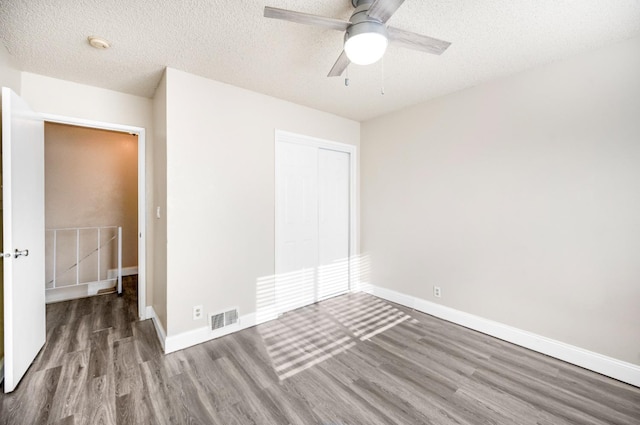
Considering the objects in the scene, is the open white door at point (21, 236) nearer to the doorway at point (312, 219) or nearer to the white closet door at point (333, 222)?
the doorway at point (312, 219)

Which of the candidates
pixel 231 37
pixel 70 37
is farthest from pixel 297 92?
pixel 70 37

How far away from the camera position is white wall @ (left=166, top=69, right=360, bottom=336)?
8.18ft

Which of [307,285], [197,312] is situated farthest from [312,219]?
[197,312]

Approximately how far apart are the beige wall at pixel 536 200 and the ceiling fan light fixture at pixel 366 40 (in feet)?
5.95

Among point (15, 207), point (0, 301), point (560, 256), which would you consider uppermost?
point (15, 207)

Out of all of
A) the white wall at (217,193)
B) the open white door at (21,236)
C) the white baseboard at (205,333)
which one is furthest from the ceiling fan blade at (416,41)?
the white baseboard at (205,333)

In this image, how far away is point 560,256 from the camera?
7.74 feet

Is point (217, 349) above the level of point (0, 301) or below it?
below

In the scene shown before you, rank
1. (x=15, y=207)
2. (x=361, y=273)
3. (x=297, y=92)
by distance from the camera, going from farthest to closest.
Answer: (x=361, y=273), (x=297, y=92), (x=15, y=207)

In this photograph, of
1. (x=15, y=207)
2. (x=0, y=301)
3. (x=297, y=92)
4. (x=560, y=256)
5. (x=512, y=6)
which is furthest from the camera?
(x=297, y=92)

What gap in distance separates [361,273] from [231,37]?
11.0 feet

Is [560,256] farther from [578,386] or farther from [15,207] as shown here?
[15,207]

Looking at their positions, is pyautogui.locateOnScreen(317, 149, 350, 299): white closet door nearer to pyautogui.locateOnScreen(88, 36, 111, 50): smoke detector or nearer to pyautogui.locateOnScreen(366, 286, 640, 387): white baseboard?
pyautogui.locateOnScreen(366, 286, 640, 387): white baseboard

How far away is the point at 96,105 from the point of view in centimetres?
281
